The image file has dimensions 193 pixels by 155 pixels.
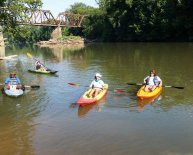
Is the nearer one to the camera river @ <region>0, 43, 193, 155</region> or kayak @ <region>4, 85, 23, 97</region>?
river @ <region>0, 43, 193, 155</region>

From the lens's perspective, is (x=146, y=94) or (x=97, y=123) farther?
(x=146, y=94)

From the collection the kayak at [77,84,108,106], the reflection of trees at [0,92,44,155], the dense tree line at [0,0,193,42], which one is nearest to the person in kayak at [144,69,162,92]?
the kayak at [77,84,108,106]

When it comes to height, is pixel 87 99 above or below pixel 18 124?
above

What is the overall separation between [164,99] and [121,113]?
3.74 metres

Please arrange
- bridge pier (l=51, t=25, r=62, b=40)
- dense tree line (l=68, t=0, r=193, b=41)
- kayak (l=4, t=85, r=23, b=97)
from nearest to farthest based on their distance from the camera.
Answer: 1. kayak (l=4, t=85, r=23, b=97)
2. dense tree line (l=68, t=0, r=193, b=41)
3. bridge pier (l=51, t=25, r=62, b=40)

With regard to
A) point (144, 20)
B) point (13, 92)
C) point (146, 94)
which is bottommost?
point (13, 92)

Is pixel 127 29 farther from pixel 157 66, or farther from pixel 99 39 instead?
pixel 157 66

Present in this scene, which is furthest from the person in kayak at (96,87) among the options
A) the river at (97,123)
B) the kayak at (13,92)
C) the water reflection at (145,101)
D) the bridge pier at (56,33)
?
the bridge pier at (56,33)

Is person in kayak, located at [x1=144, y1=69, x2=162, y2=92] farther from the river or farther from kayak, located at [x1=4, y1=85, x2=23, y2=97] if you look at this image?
kayak, located at [x1=4, y1=85, x2=23, y2=97]

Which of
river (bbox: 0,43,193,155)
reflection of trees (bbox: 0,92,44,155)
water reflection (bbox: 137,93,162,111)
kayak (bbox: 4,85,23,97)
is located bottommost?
reflection of trees (bbox: 0,92,44,155)

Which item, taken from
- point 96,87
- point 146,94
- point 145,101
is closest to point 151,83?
point 146,94

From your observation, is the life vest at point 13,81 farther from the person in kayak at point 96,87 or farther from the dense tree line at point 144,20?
the dense tree line at point 144,20

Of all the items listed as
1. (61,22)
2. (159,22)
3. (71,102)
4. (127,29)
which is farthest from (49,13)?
(71,102)

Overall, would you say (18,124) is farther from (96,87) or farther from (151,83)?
(151,83)
